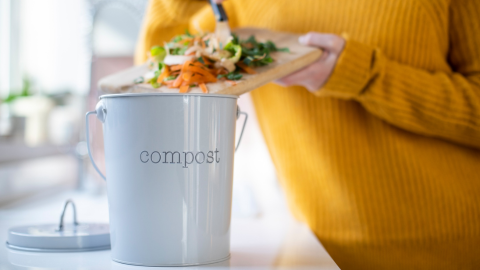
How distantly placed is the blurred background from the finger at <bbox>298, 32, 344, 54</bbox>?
0.41m

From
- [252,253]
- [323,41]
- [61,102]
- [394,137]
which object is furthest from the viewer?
[61,102]

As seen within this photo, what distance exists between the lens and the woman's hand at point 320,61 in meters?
0.70

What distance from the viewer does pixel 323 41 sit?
2.31 feet

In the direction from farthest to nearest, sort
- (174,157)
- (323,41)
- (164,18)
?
(164,18) < (323,41) < (174,157)

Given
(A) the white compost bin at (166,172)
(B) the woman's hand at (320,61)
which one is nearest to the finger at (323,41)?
(B) the woman's hand at (320,61)

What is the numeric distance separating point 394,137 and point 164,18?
0.58m

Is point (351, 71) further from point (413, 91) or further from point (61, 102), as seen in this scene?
point (61, 102)

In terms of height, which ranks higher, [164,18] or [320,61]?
[164,18]

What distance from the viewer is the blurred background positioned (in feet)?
4.66

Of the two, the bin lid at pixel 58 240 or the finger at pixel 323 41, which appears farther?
the finger at pixel 323 41

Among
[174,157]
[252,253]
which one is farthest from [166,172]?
[252,253]

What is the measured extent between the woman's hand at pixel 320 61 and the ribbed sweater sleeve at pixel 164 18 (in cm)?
35

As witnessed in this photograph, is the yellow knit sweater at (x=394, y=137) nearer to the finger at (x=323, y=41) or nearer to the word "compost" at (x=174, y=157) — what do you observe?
the finger at (x=323, y=41)

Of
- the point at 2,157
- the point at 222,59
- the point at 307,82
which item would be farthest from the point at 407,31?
the point at 2,157
